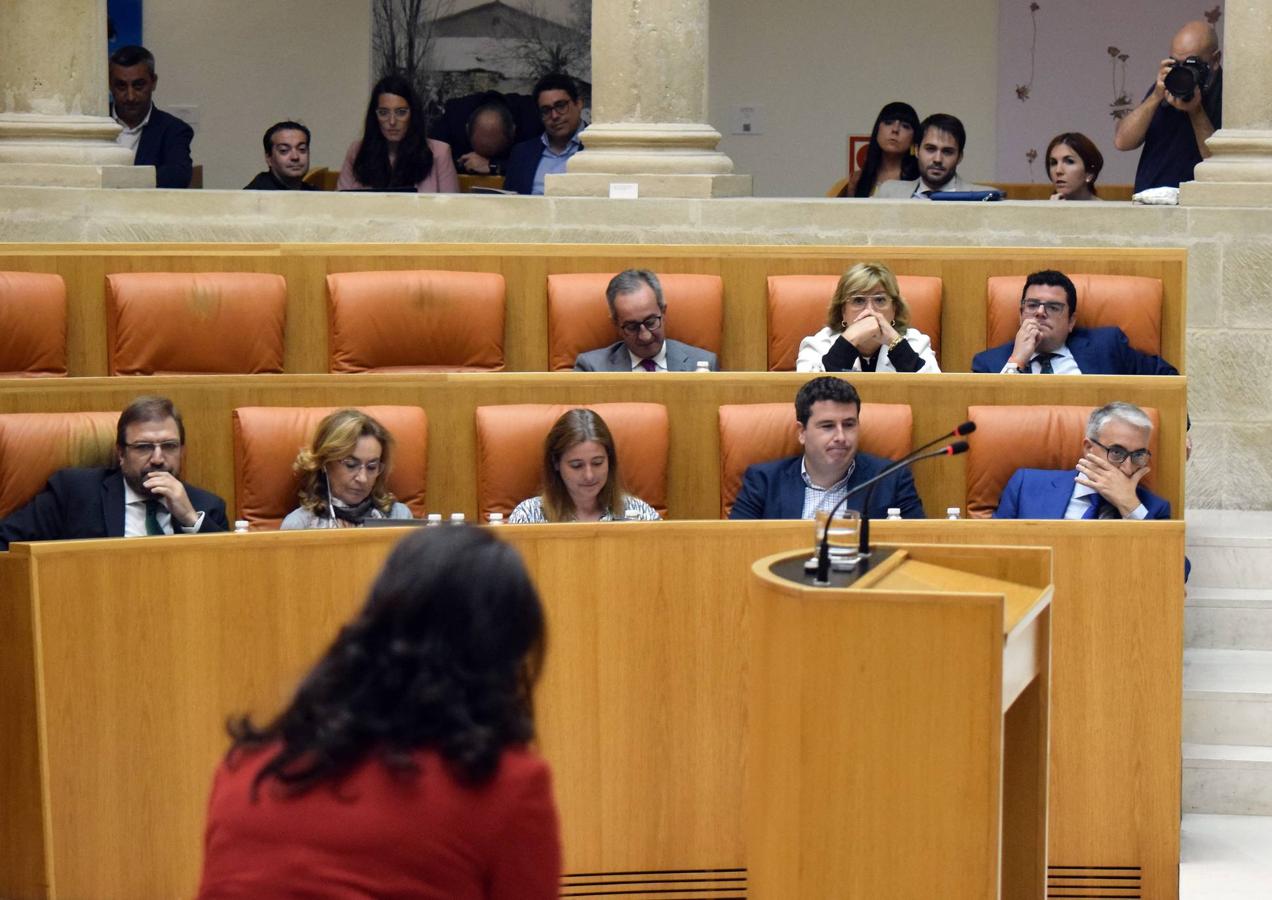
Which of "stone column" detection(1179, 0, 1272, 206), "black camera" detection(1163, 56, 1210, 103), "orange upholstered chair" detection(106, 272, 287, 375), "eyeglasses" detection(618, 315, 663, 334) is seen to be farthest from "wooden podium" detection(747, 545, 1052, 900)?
"black camera" detection(1163, 56, 1210, 103)

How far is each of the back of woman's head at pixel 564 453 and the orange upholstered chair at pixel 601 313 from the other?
903 millimetres

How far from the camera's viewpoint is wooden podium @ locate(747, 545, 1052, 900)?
3299 mm

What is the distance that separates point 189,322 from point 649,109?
1816mm

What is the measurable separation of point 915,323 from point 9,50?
9.80ft

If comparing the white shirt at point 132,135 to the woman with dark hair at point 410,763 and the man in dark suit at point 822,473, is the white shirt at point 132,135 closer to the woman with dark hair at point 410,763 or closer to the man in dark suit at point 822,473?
the man in dark suit at point 822,473

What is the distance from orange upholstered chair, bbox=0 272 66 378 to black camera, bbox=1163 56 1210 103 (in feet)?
11.3

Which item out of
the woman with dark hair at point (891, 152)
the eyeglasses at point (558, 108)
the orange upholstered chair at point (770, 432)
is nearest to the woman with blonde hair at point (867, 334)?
the orange upholstered chair at point (770, 432)

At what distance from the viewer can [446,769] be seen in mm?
1861

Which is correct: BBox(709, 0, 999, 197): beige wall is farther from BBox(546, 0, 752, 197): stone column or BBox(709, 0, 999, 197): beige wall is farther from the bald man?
BBox(546, 0, 752, 197): stone column

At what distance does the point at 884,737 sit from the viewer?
3332mm

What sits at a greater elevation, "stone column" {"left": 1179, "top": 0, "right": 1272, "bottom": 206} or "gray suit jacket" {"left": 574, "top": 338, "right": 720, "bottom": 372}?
"stone column" {"left": 1179, "top": 0, "right": 1272, "bottom": 206}

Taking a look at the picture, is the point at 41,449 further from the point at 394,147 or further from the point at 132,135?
the point at 132,135

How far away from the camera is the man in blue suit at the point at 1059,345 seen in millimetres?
5426

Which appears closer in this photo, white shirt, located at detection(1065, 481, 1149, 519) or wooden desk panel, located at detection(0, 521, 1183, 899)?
wooden desk panel, located at detection(0, 521, 1183, 899)
